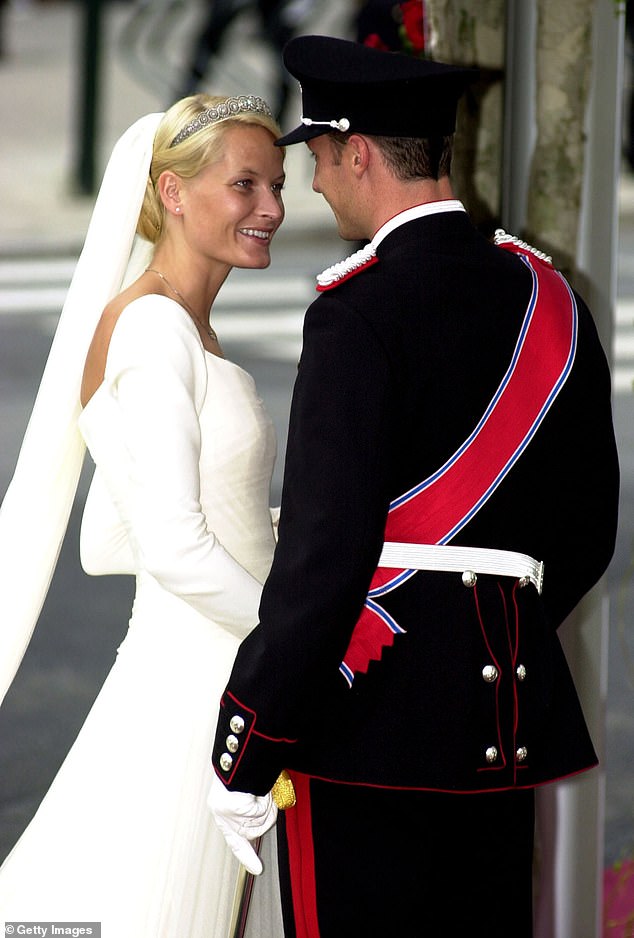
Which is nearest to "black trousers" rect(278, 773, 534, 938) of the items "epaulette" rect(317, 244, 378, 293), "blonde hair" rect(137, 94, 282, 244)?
"epaulette" rect(317, 244, 378, 293)

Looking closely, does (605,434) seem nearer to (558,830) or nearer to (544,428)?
(544,428)

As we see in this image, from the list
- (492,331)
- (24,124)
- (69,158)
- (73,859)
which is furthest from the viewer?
(24,124)

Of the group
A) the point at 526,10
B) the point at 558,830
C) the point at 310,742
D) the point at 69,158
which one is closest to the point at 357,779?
the point at 310,742

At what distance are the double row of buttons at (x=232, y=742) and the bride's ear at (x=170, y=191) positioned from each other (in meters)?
0.90

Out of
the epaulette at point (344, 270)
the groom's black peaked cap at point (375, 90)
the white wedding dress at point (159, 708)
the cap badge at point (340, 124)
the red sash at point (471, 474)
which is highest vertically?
the groom's black peaked cap at point (375, 90)

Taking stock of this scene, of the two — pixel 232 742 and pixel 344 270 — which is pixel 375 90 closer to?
pixel 344 270

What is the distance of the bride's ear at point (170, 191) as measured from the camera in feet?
7.81

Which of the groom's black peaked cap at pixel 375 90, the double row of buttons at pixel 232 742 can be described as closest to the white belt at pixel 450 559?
the double row of buttons at pixel 232 742

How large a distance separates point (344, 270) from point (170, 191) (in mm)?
583

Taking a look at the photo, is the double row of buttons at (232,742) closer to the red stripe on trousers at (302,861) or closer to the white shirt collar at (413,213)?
the red stripe on trousers at (302,861)

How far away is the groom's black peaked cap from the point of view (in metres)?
1.89

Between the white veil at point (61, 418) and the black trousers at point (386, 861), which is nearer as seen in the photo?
the black trousers at point (386, 861)

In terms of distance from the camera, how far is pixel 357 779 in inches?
75.6

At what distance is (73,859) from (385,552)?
2.61 feet
